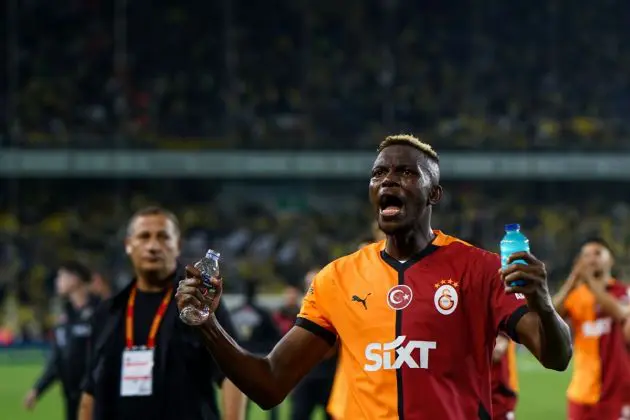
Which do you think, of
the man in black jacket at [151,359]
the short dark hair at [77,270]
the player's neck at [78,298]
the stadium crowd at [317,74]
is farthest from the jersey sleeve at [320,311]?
the stadium crowd at [317,74]

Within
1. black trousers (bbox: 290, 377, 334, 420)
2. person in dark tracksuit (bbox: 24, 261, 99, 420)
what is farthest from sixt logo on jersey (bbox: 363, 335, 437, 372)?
black trousers (bbox: 290, 377, 334, 420)

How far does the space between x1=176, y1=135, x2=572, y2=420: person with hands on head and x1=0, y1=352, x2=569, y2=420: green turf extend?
8.99 meters

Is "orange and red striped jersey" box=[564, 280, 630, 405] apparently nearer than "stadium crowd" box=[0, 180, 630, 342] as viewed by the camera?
Yes

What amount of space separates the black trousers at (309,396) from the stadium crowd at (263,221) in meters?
12.7

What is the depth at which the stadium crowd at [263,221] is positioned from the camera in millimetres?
22969

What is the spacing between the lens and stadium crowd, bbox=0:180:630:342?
23.0m

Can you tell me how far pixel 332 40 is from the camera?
2800 centimetres

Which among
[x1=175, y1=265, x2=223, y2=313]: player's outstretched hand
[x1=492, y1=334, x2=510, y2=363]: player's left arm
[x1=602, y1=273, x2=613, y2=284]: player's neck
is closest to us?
[x1=175, y1=265, x2=223, y2=313]: player's outstretched hand

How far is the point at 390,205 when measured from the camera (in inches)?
120

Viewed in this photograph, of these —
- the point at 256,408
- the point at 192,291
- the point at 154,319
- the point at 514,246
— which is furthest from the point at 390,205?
the point at 256,408

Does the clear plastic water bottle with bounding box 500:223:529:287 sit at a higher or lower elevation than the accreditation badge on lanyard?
higher

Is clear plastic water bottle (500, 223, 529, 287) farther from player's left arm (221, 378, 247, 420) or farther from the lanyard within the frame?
the lanyard

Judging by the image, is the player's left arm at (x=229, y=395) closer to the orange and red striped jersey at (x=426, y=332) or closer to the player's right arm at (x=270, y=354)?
the player's right arm at (x=270, y=354)

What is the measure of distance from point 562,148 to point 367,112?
4597 mm
